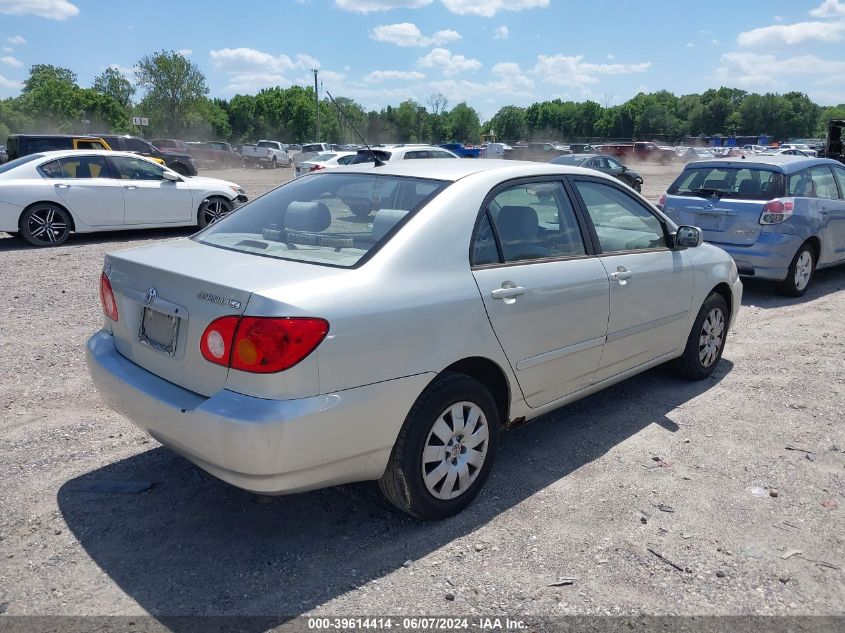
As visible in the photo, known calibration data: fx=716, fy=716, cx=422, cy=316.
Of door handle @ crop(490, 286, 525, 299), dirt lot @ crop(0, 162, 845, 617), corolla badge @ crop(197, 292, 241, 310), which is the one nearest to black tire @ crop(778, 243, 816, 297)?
dirt lot @ crop(0, 162, 845, 617)

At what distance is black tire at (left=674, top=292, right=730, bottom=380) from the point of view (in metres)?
5.33

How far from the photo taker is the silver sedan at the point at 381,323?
9.34 ft

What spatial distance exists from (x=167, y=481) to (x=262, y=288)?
158 centimetres

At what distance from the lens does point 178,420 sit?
3.02 meters

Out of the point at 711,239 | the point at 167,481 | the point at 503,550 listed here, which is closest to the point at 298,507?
the point at 167,481

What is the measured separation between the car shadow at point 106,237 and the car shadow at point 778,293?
904cm

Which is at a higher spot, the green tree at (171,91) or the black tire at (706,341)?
the green tree at (171,91)

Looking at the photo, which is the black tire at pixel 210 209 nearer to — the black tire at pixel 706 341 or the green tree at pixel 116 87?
the black tire at pixel 706 341

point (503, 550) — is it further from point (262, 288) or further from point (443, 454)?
point (262, 288)

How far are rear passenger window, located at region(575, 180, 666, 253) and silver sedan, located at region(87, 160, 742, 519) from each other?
0.02 metres

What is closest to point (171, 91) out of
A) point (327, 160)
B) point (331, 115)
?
point (331, 115)

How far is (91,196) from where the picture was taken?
11516 millimetres

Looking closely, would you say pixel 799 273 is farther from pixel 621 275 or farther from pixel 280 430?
pixel 280 430

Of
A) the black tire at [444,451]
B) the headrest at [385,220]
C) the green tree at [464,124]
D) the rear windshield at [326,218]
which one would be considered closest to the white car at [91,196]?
the rear windshield at [326,218]
